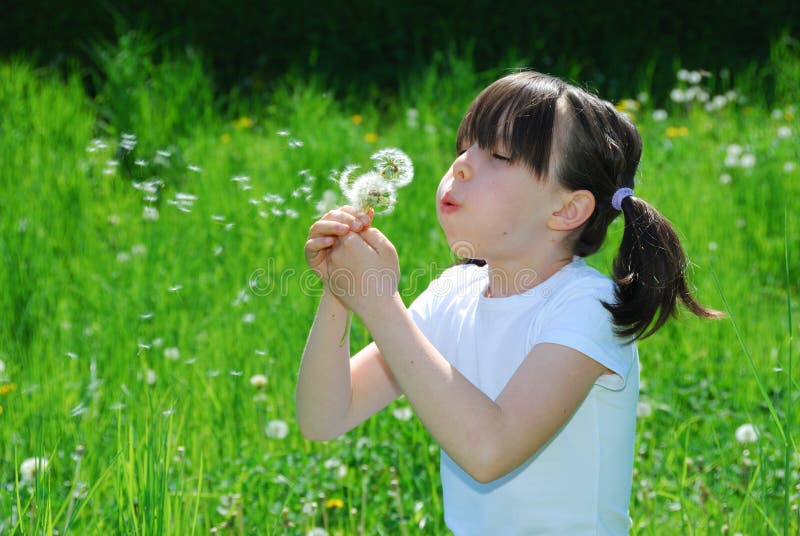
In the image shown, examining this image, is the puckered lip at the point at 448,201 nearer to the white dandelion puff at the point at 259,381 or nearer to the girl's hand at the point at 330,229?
the girl's hand at the point at 330,229

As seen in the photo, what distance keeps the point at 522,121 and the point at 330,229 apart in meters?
0.34

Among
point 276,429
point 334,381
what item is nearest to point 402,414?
point 276,429

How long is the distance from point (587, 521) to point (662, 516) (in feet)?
2.13

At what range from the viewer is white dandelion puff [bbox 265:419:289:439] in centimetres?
233

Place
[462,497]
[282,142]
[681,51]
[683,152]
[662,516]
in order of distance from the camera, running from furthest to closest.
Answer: [681,51] → [683,152] → [282,142] → [662,516] → [462,497]

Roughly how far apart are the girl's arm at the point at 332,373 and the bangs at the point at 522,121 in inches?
9.1

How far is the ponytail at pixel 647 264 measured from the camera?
1536 mm

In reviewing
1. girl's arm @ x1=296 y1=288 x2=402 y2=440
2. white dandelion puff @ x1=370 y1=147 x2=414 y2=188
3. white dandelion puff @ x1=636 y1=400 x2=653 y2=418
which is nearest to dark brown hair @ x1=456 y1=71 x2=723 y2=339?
white dandelion puff @ x1=370 y1=147 x2=414 y2=188

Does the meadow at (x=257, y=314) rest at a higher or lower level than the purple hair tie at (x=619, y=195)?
lower

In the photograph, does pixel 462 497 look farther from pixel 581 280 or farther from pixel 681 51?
pixel 681 51

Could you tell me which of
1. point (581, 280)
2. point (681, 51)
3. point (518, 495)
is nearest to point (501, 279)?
point (581, 280)

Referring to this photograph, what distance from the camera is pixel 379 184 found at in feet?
4.90

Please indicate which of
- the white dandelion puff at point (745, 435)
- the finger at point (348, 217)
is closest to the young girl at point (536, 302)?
the finger at point (348, 217)

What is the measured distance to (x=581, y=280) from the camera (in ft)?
5.04
